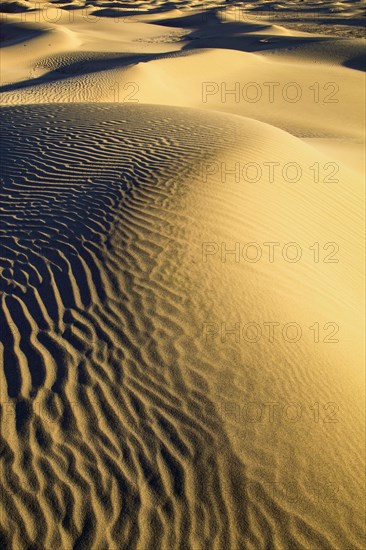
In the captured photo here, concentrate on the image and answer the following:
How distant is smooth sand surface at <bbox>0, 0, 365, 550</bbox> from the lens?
298 cm

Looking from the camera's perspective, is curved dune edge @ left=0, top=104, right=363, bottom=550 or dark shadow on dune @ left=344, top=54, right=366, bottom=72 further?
dark shadow on dune @ left=344, top=54, right=366, bottom=72

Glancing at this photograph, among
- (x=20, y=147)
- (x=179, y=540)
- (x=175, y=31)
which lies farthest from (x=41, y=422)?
(x=175, y=31)

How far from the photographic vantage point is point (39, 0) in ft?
165

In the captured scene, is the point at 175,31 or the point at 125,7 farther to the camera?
the point at 125,7

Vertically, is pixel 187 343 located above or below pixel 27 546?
above

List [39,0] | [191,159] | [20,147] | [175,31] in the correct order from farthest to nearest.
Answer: [39,0] < [175,31] < [20,147] < [191,159]

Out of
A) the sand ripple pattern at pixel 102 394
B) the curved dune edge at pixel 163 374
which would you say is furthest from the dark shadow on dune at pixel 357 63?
the sand ripple pattern at pixel 102 394

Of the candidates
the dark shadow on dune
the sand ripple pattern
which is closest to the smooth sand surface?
the sand ripple pattern

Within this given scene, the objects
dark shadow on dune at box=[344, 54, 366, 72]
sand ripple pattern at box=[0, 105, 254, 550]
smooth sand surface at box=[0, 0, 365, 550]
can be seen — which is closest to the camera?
sand ripple pattern at box=[0, 105, 254, 550]

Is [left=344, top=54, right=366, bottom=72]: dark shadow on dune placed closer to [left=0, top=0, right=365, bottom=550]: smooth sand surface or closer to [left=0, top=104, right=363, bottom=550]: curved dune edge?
[left=0, top=0, right=365, bottom=550]: smooth sand surface

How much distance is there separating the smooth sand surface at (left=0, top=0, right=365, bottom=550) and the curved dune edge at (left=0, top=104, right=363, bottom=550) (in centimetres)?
1

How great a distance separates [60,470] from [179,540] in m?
0.91

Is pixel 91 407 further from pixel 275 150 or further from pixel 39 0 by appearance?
pixel 39 0

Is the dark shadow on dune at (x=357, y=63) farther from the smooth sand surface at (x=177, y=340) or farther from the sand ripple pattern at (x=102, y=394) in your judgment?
the sand ripple pattern at (x=102, y=394)
